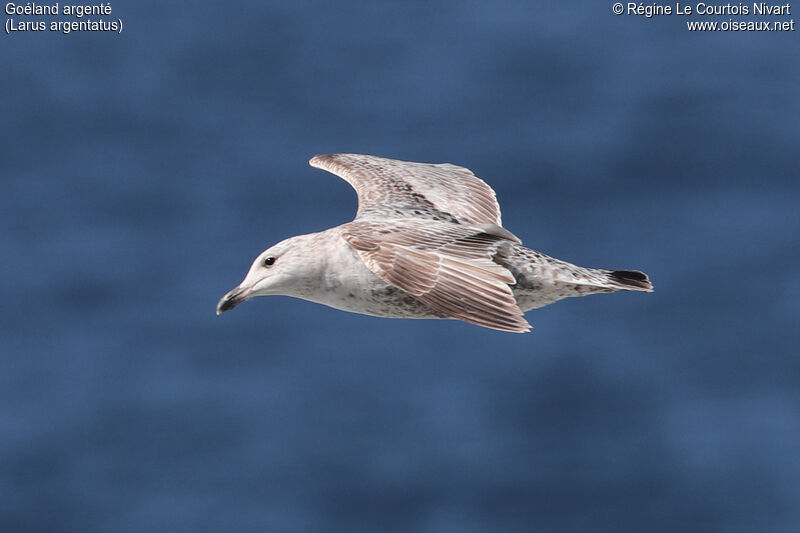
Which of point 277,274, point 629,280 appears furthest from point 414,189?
point 277,274

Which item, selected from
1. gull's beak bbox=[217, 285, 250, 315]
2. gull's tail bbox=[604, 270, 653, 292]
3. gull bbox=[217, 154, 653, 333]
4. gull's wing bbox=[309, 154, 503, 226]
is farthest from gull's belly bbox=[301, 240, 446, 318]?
gull's tail bbox=[604, 270, 653, 292]

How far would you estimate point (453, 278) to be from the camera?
1476 centimetres

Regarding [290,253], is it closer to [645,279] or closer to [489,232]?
[489,232]

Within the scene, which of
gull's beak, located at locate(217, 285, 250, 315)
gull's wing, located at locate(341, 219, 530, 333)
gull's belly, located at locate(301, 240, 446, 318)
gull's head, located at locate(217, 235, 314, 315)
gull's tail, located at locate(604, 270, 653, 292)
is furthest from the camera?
gull's tail, located at locate(604, 270, 653, 292)

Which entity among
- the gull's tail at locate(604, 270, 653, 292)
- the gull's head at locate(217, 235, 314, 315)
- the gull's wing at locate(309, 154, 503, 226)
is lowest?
the gull's tail at locate(604, 270, 653, 292)

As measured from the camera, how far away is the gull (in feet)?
47.8

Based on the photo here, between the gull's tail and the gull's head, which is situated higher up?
the gull's head

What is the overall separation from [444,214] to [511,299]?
323cm

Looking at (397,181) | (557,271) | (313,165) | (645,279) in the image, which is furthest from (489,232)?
(313,165)

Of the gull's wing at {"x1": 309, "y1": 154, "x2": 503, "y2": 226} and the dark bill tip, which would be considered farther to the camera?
the gull's wing at {"x1": 309, "y1": 154, "x2": 503, "y2": 226}

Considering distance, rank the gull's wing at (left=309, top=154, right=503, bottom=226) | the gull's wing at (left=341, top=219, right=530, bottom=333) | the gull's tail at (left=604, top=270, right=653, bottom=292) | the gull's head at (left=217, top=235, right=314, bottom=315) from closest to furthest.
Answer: the gull's wing at (left=341, top=219, right=530, bottom=333) < the gull's head at (left=217, top=235, right=314, bottom=315) < the gull's tail at (left=604, top=270, right=653, bottom=292) < the gull's wing at (left=309, top=154, right=503, bottom=226)

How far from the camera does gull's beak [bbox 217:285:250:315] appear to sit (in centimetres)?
1558

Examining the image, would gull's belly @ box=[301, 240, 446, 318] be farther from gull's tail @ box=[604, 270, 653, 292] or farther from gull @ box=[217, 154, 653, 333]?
gull's tail @ box=[604, 270, 653, 292]

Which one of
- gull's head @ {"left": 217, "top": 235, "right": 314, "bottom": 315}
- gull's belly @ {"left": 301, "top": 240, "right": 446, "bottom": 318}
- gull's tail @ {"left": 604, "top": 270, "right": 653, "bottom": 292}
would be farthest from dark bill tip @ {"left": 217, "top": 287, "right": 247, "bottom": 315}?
gull's tail @ {"left": 604, "top": 270, "right": 653, "bottom": 292}
